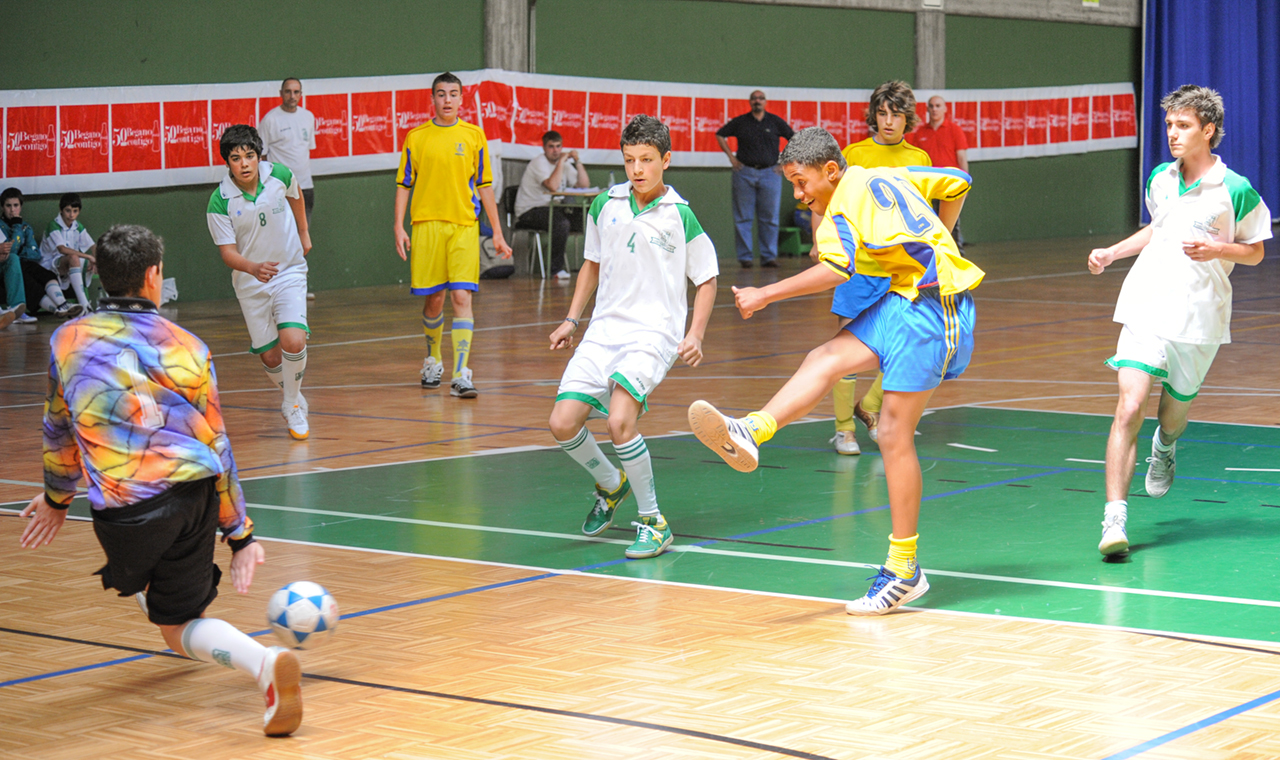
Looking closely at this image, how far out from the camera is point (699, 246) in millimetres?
6129

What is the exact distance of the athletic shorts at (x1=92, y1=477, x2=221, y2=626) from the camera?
12.7 ft

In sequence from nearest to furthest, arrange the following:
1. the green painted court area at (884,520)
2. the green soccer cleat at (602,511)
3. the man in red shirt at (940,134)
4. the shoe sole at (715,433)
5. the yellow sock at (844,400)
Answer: the shoe sole at (715,433), the green painted court area at (884,520), the green soccer cleat at (602,511), the yellow sock at (844,400), the man in red shirt at (940,134)

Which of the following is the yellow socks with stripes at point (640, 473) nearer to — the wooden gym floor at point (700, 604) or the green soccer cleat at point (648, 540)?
the green soccer cleat at point (648, 540)

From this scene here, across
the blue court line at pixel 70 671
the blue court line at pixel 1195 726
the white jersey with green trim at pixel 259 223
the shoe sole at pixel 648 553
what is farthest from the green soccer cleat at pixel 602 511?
the white jersey with green trim at pixel 259 223

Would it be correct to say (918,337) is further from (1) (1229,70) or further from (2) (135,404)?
(1) (1229,70)

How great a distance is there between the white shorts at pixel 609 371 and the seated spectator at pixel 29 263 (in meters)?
9.13

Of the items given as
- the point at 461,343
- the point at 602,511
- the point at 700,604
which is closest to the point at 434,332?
the point at 461,343

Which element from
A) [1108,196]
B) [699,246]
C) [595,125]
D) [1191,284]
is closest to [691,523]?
[699,246]

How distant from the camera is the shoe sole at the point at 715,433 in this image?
479cm

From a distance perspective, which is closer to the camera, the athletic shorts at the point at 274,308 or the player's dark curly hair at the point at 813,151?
the player's dark curly hair at the point at 813,151

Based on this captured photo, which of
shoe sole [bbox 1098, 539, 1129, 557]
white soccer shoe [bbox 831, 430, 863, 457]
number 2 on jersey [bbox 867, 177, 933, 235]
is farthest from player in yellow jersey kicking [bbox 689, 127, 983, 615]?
white soccer shoe [bbox 831, 430, 863, 457]

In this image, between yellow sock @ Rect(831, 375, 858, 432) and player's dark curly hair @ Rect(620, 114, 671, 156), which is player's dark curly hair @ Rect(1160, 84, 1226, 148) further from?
yellow sock @ Rect(831, 375, 858, 432)

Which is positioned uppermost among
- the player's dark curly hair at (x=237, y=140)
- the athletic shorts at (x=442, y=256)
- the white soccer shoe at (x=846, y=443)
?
the player's dark curly hair at (x=237, y=140)

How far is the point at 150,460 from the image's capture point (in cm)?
385
